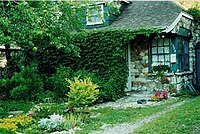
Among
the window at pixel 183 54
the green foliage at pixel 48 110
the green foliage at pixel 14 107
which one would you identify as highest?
the window at pixel 183 54

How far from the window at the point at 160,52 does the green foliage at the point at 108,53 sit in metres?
1.17

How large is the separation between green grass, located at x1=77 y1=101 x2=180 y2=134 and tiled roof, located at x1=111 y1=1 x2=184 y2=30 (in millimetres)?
5104

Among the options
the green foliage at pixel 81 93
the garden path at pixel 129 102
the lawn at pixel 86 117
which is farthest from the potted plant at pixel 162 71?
the green foliage at pixel 81 93

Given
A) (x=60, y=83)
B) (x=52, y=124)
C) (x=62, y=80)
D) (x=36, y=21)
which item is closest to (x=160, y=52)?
(x=62, y=80)

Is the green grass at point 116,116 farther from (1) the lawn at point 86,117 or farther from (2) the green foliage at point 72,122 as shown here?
(2) the green foliage at point 72,122

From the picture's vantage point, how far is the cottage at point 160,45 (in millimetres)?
15188

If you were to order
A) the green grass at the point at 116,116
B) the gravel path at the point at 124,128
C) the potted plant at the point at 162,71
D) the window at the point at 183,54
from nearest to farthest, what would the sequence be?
the gravel path at the point at 124,128 → the green grass at the point at 116,116 → the potted plant at the point at 162,71 → the window at the point at 183,54

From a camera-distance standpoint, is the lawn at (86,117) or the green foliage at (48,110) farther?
the green foliage at (48,110)

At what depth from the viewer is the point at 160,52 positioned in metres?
15.6

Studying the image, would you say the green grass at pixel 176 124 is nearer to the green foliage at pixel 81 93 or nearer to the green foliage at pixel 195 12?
the green foliage at pixel 81 93

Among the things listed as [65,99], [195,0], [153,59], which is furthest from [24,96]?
[195,0]

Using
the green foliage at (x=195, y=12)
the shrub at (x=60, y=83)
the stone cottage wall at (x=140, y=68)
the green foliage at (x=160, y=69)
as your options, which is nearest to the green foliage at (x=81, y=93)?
the shrub at (x=60, y=83)

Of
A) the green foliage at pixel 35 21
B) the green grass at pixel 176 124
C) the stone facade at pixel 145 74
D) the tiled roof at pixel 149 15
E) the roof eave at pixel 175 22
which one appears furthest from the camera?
the tiled roof at pixel 149 15

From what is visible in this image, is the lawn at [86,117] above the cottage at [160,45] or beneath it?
beneath
